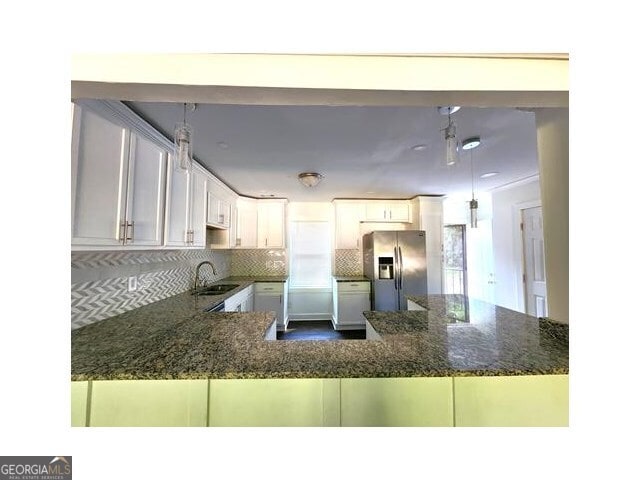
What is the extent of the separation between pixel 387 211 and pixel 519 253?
1.92 m

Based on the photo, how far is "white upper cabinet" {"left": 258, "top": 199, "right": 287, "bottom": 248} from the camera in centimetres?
400

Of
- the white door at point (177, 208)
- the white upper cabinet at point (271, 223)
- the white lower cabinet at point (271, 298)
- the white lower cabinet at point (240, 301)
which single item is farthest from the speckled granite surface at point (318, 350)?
the white upper cabinet at point (271, 223)

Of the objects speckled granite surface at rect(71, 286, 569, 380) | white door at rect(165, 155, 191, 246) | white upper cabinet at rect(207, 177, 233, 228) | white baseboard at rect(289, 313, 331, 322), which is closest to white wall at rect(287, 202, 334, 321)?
white baseboard at rect(289, 313, 331, 322)

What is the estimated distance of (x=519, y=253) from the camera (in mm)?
3219

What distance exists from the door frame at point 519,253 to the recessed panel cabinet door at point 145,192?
4.13 m

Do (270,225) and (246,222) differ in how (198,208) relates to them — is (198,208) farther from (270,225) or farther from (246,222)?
(270,225)

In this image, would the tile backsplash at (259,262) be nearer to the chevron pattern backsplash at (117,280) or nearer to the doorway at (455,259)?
the chevron pattern backsplash at (117,280)

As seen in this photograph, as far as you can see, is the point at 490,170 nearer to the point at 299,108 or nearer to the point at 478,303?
the point at 478,303

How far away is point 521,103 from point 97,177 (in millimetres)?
1791

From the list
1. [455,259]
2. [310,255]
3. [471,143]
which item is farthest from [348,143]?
[455,259]

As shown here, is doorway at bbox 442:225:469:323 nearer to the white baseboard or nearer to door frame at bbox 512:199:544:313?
door frame at bbox 512:199:544:313

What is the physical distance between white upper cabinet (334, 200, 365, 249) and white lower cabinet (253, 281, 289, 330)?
4.14ft

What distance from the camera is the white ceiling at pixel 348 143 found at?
1.58 meters

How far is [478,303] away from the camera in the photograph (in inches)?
67.6
